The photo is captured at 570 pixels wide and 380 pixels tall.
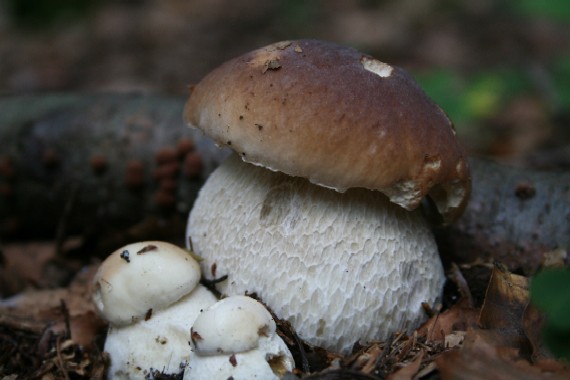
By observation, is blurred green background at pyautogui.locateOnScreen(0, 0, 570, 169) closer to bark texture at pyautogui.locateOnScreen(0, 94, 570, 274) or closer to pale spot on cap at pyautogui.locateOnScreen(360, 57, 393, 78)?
bark texture at pyautogui.locateOnScreen(0, 94, 570, 274)

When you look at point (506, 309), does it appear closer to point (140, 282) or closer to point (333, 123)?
point (333, 123)

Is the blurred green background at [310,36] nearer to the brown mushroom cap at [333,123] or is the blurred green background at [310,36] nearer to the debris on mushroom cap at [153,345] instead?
the brown mushroom cap at [333,123]

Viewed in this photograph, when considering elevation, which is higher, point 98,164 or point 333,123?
point 333,123

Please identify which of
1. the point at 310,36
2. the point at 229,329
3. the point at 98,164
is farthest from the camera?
the point at 310,36

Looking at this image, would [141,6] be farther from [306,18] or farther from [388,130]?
[388,130]

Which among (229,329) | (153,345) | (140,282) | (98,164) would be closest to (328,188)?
(229,329)

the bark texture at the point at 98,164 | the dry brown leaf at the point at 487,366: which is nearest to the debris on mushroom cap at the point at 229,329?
the dry brown leaf at the point at 487,366

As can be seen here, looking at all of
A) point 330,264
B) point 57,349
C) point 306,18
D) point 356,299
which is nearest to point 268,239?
point 330,264
